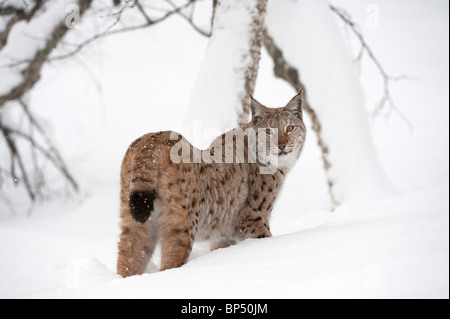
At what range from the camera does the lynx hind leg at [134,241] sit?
Result: 3.36 m

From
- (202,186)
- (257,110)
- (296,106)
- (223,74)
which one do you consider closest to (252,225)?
(202,186)

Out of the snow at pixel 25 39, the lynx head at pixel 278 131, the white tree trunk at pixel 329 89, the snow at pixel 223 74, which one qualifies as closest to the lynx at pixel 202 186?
the lynx head at pixel 278 131

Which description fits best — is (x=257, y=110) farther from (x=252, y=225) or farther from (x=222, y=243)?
(x=222, y=243)

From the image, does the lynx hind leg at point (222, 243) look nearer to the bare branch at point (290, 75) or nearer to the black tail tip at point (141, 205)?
the black tail tip at point (141, 205)

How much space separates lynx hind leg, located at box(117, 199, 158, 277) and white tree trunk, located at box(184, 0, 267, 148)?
1.70 m

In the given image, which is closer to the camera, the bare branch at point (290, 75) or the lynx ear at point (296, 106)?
the lynx ear at point (296, 106)

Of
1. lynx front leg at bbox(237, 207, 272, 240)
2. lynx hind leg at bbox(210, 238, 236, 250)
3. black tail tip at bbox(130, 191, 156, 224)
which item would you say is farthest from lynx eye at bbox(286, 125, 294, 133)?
black tail tip at bbox(130, 191, 156, 224)

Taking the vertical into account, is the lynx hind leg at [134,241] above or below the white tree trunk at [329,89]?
below

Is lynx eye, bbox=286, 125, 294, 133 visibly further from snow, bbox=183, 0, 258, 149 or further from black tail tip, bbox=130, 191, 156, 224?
black tail tip, bbox=130, 191, 156, 224

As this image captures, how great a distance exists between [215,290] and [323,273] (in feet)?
1.74

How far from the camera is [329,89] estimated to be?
21.9 ft

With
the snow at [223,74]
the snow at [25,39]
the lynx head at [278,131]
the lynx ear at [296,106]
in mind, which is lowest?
the lynx head at [278,131]

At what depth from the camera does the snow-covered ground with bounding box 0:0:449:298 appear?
7.38 feet

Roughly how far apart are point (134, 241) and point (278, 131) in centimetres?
163
